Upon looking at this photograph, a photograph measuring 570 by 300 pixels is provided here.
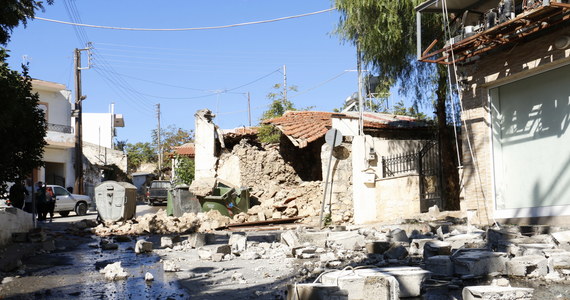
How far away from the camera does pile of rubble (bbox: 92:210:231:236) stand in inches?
701

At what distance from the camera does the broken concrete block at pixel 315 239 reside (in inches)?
416

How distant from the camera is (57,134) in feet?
124

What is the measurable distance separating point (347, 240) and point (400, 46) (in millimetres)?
8029

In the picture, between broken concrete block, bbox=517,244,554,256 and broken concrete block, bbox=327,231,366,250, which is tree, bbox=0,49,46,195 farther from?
broken concrete block, bbox=517,244,554,256

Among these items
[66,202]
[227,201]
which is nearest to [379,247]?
[227,201]

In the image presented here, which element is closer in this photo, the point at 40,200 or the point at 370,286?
the point at 370,286

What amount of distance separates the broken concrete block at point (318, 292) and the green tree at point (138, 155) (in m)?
49.9

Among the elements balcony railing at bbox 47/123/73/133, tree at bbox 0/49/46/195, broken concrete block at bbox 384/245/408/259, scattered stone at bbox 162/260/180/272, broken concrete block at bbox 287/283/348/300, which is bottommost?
scattered stone at bbox 162/260/180/272

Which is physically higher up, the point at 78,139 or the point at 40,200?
the point at 78,139

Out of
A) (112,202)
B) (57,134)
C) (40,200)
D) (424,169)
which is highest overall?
(57,134)

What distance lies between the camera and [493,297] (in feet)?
15.3

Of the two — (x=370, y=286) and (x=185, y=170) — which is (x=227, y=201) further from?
(x=370, y=286)

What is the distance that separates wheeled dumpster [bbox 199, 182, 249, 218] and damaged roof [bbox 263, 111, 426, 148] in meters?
2.98

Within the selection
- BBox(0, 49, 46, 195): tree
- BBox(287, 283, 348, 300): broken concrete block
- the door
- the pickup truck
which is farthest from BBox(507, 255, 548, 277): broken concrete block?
the pickup truck
